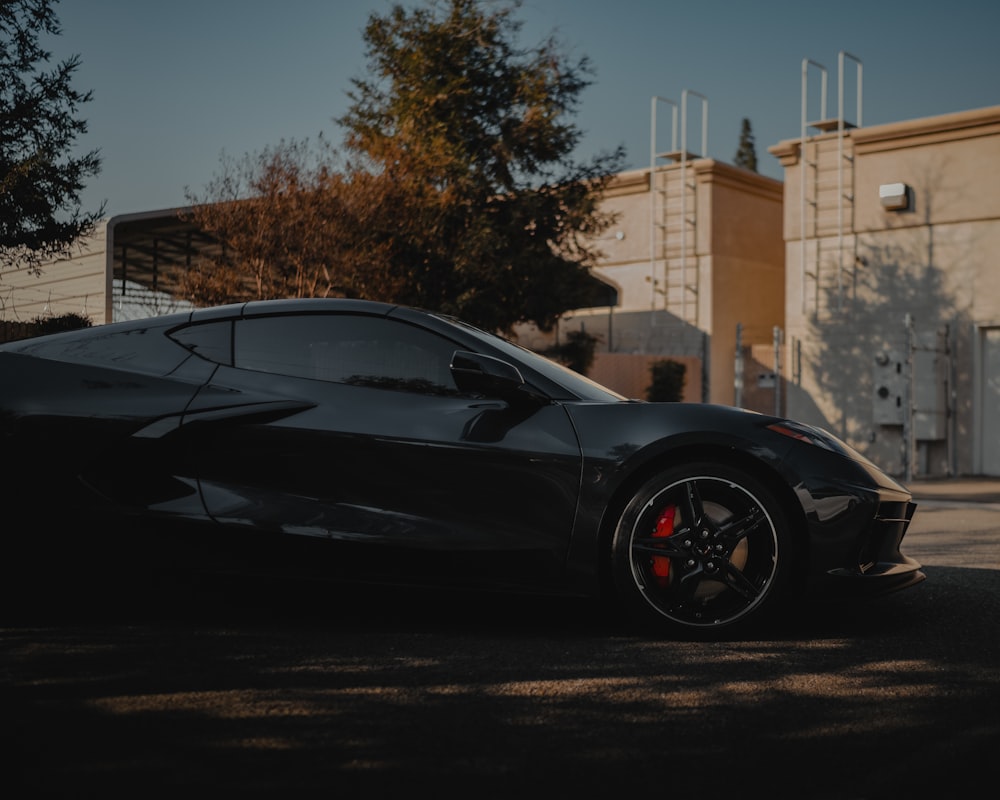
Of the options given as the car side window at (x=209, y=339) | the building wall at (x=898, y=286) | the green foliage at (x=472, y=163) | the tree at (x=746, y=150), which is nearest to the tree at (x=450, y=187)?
the green foliage at (x=472, y=163)

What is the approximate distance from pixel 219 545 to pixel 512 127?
16231mm

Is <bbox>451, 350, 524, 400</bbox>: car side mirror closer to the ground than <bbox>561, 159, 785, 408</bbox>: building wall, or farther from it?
closer to the ground

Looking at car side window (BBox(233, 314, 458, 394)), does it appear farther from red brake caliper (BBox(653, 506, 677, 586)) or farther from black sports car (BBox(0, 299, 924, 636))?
red brake caliper (BBox(653, 506, 677, 586))

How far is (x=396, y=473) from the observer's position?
4.15 metres

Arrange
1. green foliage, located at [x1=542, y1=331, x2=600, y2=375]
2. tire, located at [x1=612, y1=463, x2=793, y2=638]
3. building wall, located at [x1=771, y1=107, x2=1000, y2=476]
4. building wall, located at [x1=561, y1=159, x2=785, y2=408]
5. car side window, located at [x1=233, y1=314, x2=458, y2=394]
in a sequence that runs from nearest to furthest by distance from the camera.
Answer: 1. tire, located at [x1=612, y1=463, x2=793, y2=638]
2. car side window, located at [x1=233, y1=314, x2=458, y2=394]
3. building wall, located at [x1=771, y1=107, x2=1000, y2=476]
4. green foliage, located at [x1=542, y1=331, x2=600, y2=375]
5. building wall, located at [x1=561, y1=159, x2=785, y2=408]

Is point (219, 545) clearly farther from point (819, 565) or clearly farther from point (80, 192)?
point (80, 192)

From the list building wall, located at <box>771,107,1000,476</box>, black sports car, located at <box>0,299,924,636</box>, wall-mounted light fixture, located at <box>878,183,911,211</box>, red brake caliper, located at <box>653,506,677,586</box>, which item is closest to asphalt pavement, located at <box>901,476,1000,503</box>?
building wall, located at <box>771,107,1000,476</box>

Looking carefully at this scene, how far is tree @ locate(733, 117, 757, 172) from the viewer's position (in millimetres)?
55938

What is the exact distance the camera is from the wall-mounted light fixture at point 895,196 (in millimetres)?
20234

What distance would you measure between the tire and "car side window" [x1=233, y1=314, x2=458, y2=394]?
88 cm

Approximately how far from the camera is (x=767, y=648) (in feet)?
13.1

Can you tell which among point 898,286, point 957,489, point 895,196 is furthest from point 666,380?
point 957,489

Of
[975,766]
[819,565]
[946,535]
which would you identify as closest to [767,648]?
[819,565]

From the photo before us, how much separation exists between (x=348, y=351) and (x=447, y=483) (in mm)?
670
